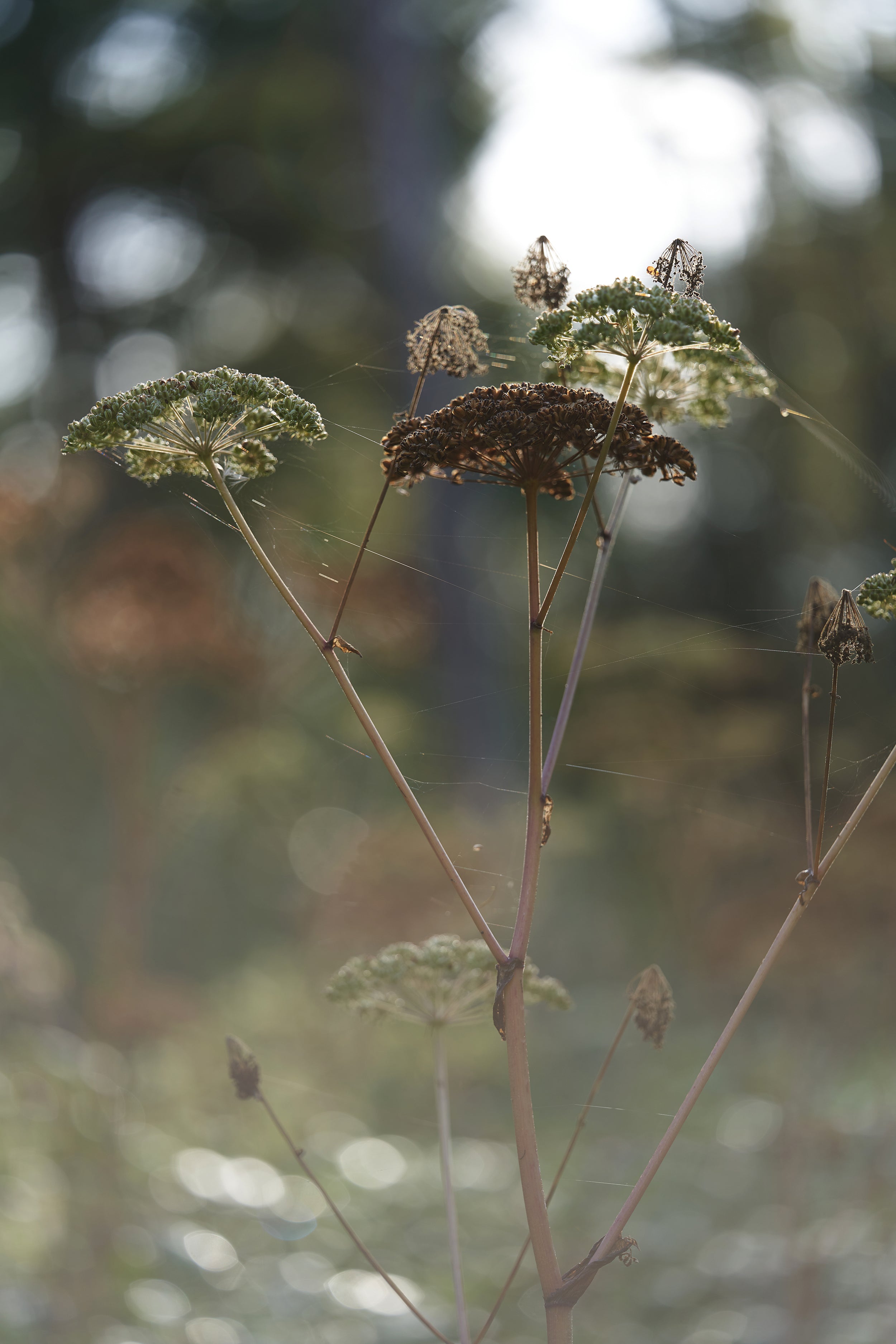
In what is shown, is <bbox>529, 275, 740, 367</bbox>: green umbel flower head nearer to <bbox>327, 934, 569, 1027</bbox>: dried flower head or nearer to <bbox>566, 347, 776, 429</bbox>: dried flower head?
<bbox>566, 347, 776, 429</bbox>: dried flower head

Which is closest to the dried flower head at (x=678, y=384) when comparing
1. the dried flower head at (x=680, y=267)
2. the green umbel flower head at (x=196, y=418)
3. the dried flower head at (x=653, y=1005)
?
the dried flower head at (x=680, y=267)

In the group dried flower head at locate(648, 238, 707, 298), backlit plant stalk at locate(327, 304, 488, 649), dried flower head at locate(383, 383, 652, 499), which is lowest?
dried flower head at locate(383, 383, 652, 499)

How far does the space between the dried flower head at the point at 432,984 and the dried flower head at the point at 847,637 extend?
8.7 inches

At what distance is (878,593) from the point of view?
1.17 feet

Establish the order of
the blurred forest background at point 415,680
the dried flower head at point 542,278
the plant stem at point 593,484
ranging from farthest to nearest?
the blurred forest background at point 415,680, the dried flower head at point 542,278, the plant stem at point 593,484

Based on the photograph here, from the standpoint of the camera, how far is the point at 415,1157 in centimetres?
258

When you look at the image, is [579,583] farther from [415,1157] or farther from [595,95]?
[415,1157]

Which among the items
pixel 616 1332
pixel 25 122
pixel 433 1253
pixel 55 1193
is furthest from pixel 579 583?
pixel 25 122

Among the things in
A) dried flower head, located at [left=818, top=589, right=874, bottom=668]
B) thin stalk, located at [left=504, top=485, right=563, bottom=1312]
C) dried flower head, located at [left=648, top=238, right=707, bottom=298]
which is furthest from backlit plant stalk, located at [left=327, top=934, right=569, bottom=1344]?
dried flower head, located at [left=648, top=238, right=707, bottom=298]

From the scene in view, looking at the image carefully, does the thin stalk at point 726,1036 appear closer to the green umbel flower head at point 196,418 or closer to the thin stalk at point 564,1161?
the thin stalk at point 564,1161

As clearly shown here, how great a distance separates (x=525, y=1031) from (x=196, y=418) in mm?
263

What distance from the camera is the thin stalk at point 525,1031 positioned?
0.33m

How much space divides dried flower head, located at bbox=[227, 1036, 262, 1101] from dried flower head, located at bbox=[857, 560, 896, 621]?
1.17ft

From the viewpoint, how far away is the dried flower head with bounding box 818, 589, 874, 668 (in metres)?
0.35
